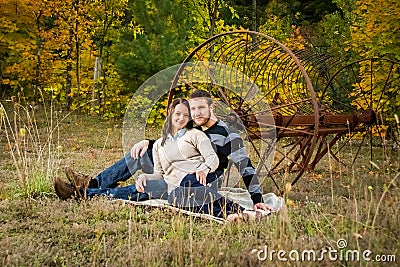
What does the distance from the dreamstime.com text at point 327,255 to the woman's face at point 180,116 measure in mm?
1714

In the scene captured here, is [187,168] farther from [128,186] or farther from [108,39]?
[108,39]

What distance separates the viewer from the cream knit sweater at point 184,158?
415 cm

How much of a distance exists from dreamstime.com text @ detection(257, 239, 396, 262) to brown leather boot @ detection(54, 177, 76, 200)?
1.99 m

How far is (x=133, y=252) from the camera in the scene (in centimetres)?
295

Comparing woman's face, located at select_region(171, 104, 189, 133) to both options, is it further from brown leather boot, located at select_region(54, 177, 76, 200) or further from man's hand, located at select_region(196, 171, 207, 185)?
brown leather boot, located at select_region(54, 177, 76, 200)

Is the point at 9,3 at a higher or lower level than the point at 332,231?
higher

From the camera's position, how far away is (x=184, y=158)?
433cm

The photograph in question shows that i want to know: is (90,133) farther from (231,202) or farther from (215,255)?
(215,255)

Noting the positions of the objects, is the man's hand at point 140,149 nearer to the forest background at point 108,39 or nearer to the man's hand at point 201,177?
the man's hand at point 201,177

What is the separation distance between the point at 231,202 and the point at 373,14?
4.53m

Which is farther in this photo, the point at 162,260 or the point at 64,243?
the point at 64,243

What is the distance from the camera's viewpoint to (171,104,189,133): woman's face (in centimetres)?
439

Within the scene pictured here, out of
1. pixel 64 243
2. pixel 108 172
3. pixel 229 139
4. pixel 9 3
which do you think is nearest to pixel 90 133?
pixel 9 3

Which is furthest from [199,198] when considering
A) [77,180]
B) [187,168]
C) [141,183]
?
[77,180]
